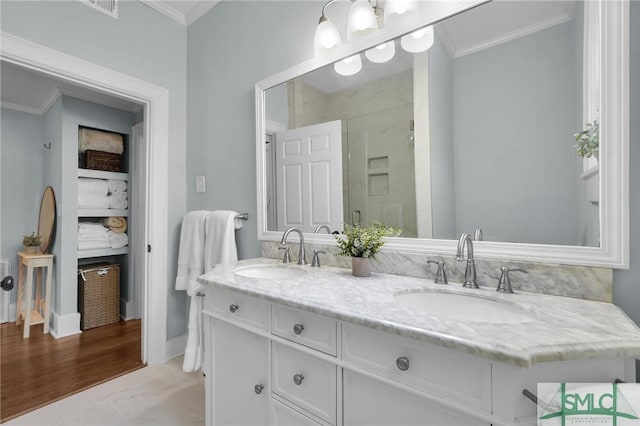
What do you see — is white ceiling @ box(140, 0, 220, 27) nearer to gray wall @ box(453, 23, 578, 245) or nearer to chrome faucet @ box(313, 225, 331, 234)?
chrome faucet @ box(313, 225, 331, 234)

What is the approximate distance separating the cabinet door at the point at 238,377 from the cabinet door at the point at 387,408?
0.36 meters

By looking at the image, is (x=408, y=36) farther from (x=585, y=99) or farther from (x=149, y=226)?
(x=149, y=226)

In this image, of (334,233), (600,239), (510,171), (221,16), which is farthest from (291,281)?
(221,16)

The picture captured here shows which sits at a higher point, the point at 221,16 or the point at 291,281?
the point at 221,16

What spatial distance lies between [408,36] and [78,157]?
10.5 feet

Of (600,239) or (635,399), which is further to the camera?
(600,239)

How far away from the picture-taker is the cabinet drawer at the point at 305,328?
899 mm

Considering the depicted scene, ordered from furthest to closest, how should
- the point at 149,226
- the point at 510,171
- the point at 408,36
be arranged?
the point at 149,226 < the point at 408,36 < the point at 510,171

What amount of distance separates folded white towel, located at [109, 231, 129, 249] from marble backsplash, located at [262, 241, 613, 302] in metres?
2.88

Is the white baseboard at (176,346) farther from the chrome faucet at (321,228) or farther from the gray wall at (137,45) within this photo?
the chrome faucet at (321,228)

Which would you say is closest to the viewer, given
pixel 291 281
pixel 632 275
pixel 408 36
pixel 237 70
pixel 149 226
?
pixel 632 275

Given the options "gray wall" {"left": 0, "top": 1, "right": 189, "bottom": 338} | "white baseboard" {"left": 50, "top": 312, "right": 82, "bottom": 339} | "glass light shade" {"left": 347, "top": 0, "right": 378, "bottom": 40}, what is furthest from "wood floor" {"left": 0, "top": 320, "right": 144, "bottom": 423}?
"glass light shade" {"left": 347, "top": 0, "right": 378, "bottom": 40}

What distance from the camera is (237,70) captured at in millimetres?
2064

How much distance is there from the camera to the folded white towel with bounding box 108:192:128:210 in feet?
10.6
